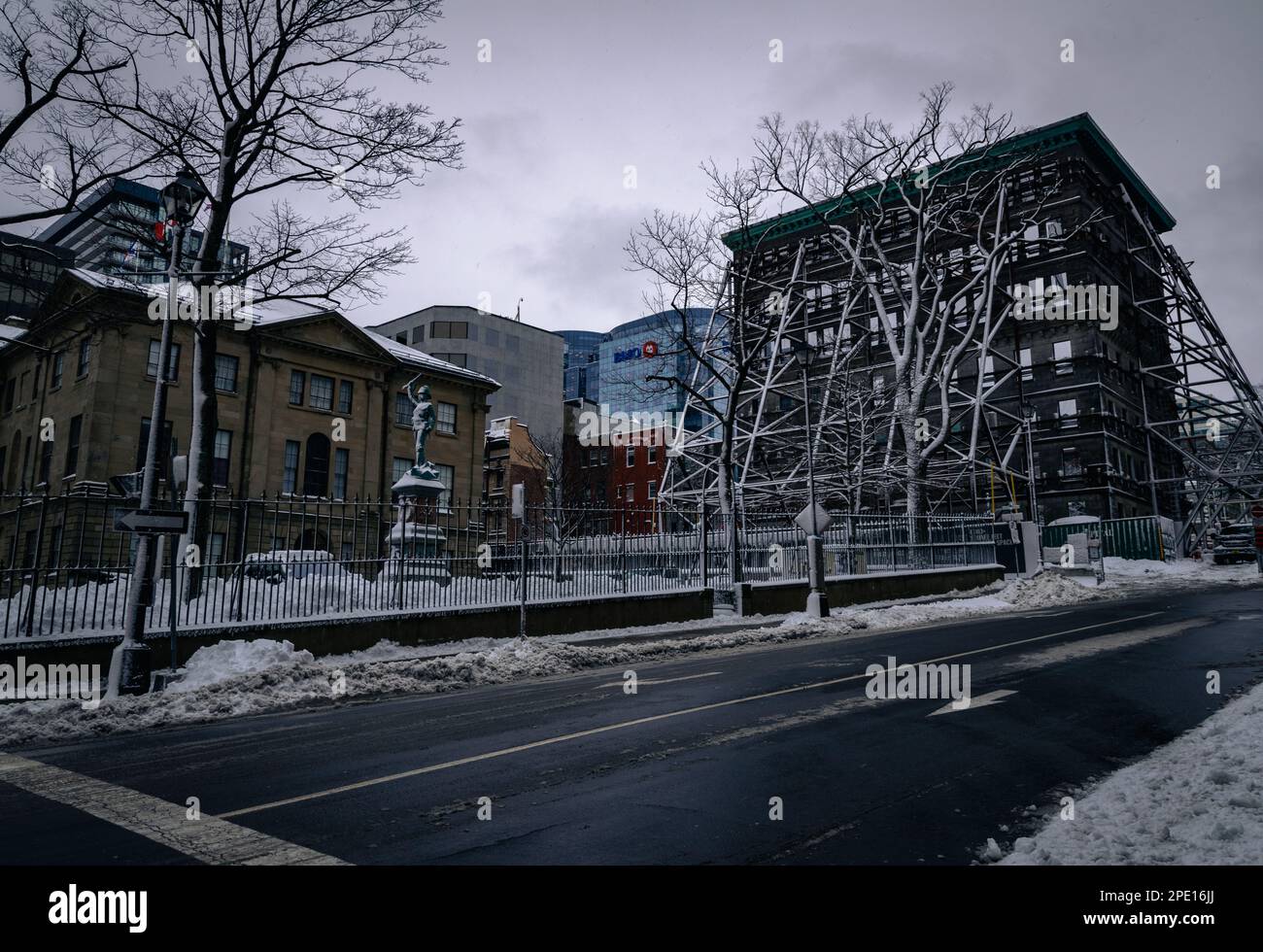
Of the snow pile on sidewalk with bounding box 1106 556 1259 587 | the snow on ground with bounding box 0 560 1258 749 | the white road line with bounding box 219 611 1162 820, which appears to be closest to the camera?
the white road line with bounding box 219 611 1162 820

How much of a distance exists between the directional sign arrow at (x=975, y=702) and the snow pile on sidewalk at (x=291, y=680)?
7123mm

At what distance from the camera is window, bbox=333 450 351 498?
4056cm

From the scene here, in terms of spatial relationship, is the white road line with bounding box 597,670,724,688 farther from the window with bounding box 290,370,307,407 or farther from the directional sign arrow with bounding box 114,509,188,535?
the window with bounding box 290,370,307,407

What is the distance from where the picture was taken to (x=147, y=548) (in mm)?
11148

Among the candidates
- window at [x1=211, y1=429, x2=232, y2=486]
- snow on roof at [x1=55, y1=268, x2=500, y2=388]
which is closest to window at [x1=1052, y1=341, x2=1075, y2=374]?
snow on roof at [x1=55, y1=268, x2=500, y2=388]

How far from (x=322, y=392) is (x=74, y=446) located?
10929 millimetres

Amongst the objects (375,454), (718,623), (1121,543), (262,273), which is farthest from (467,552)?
(1121,543)

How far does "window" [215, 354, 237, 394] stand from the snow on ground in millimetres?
27513

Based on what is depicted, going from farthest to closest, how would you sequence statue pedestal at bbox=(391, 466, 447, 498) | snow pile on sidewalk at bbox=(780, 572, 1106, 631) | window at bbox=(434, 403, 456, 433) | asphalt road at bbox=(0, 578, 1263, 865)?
window at bbox=(434, 403, 456, 433), statue pedestal at bbox=(391, 466, 447, 498), snow pile on sidewalk at bbox=(780, 572, 1106, 631), asphalt road at bbox=(0, 578, 1263, 865)

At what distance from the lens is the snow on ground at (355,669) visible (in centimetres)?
944

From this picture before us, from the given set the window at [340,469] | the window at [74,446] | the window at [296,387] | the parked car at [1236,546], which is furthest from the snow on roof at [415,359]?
the parked car at [1236,546]

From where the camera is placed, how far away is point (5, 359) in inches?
1583

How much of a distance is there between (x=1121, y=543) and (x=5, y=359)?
204 feet
